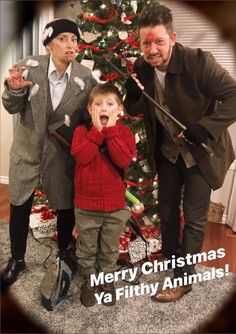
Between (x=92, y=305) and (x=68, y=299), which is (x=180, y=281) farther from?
(x=68, y=299)

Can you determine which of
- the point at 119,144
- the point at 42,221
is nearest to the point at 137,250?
the point at 42,221

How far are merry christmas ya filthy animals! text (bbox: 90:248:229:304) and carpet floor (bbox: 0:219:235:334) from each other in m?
0.03

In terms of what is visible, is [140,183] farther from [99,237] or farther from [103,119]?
[103,119]

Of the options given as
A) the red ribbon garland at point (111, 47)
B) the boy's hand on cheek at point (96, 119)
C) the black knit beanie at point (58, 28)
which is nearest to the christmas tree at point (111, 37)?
the red ribbon garland at point (111, 47)

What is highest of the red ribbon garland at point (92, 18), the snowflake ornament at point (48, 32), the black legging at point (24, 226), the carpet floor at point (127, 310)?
the red ribbon garland at point (92, 18)

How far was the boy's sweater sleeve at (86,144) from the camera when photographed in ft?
4.13

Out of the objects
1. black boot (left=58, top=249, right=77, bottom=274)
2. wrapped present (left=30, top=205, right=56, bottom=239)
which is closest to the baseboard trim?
wrapped present (left=30, top=205, right=56, bottom=239)

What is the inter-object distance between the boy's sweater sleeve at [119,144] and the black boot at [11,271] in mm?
734

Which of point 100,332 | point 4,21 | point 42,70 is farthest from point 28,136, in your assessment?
point 100,332

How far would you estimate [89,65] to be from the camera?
1.58 m

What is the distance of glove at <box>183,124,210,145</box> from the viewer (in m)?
1.25

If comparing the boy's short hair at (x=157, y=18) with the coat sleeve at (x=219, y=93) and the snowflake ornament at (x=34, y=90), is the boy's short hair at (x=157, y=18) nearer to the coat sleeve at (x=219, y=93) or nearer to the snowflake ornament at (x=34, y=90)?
the coat sleeve at (x=219, y=93)

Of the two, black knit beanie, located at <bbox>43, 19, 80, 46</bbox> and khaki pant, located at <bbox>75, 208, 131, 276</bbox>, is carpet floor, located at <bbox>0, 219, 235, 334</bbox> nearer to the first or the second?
khaki pant, located at <bbox>75, 208, 131, 276</bbox>

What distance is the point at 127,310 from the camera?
57.2 inches
